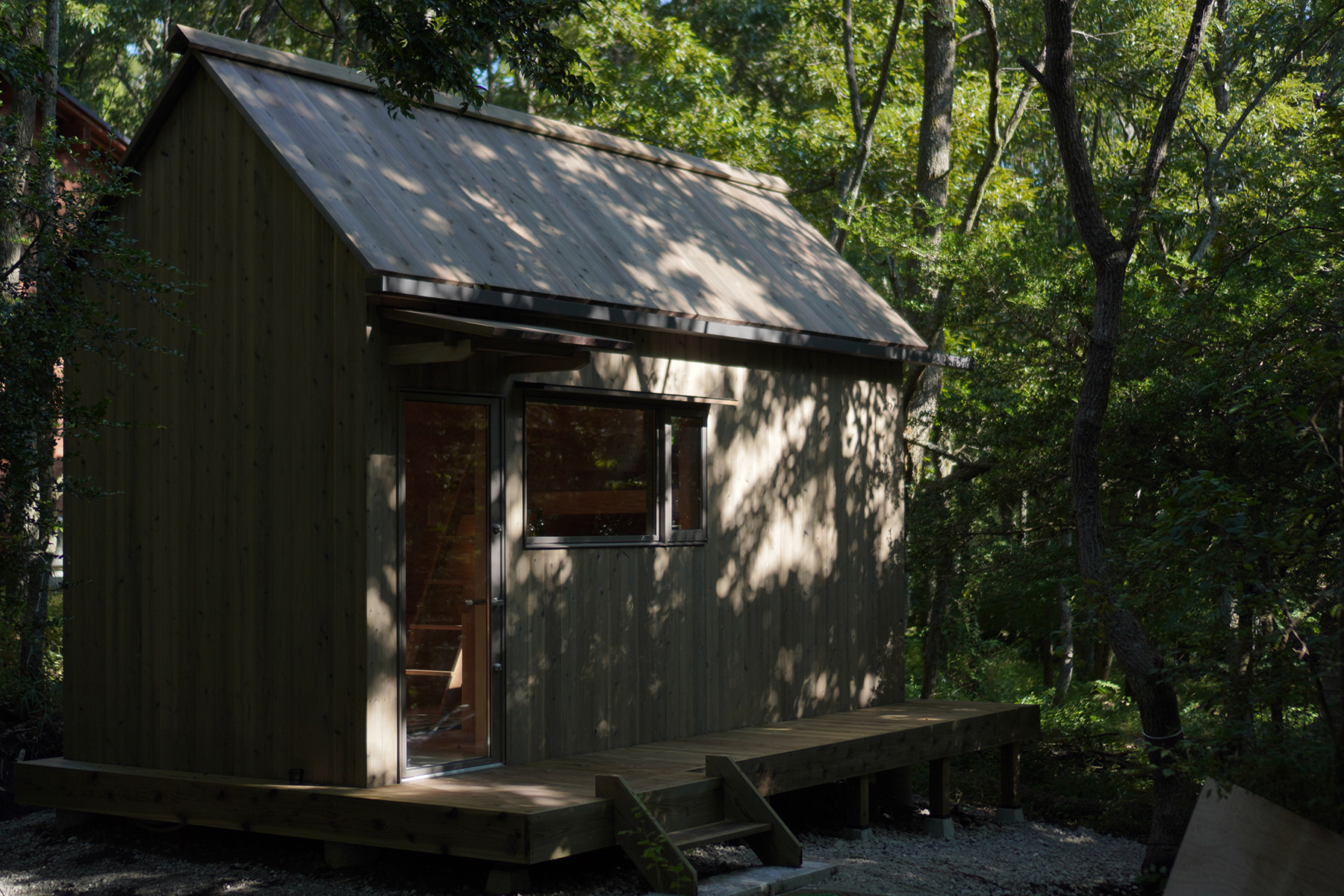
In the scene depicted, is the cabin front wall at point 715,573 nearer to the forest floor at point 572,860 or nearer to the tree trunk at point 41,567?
the forest floor at point 572,860

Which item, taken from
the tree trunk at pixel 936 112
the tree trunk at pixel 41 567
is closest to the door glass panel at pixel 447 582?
the tree trunk at pixel 41 567

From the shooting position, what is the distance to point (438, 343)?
246 inches

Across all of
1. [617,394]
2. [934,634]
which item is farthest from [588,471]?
[934,634]

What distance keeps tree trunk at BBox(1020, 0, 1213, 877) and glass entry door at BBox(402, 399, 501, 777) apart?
13.3 ft

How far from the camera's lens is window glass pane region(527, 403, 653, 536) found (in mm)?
7309

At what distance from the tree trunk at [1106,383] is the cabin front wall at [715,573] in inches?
68.7

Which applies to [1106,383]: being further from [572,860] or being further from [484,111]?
[572,860]

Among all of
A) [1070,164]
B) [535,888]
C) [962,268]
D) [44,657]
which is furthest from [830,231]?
[535,888]

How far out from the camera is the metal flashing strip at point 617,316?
6.40 meters

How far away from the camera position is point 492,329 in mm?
6184

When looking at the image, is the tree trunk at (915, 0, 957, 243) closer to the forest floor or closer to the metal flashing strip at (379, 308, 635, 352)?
the forest floor

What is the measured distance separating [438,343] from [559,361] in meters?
0.85

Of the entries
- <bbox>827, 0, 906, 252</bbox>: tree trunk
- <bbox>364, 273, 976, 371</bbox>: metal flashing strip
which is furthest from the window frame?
<bbox>827, 0, 906, 252</bbox>: tree trunk

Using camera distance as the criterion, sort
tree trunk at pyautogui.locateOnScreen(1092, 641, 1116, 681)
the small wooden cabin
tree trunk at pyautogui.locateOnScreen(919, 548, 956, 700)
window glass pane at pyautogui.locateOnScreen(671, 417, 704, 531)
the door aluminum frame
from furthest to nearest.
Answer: tree trunk at pyautogui.locateOnScreen(1092, 641, 1116, 681)
tree trunk at pyautogui.locateOnScreen(919, 548, 956, 700)
window glass pane at pyautogui.locateOnScreen(671, 417, 704, 531)
the door aluminum frame
the small wooden cabin
